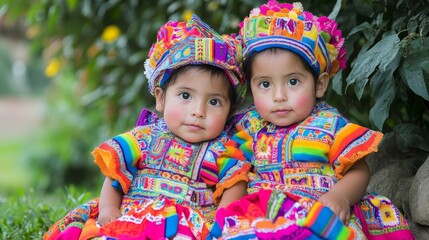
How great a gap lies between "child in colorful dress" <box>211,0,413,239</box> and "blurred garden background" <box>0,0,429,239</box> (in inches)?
5.7

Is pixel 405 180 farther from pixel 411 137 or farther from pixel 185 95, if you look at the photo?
pixel 185 95

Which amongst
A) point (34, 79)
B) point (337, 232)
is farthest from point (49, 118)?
point (34, 79)

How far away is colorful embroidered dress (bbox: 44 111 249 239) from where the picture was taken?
2734 mm

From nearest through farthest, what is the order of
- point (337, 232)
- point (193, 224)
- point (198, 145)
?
point (337, 232) < point (193, 224) < point (198, 145)

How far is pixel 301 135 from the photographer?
2.68 m

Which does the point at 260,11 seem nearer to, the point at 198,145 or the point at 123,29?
the point at 198,145

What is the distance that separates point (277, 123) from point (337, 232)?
1.83 ft

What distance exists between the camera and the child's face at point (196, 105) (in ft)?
9.05

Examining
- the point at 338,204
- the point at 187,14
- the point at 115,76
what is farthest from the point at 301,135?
the point at 115,76

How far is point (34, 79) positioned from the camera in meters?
18.6

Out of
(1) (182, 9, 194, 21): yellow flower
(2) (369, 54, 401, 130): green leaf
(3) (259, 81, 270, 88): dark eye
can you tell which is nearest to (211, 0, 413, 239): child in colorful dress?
(3) (259, 81, 270, 88): dark eye

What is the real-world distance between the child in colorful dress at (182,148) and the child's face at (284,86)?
13 cm

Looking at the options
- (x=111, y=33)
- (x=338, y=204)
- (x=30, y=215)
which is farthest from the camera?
(x=111, y=33)

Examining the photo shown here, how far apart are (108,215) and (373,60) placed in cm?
109
